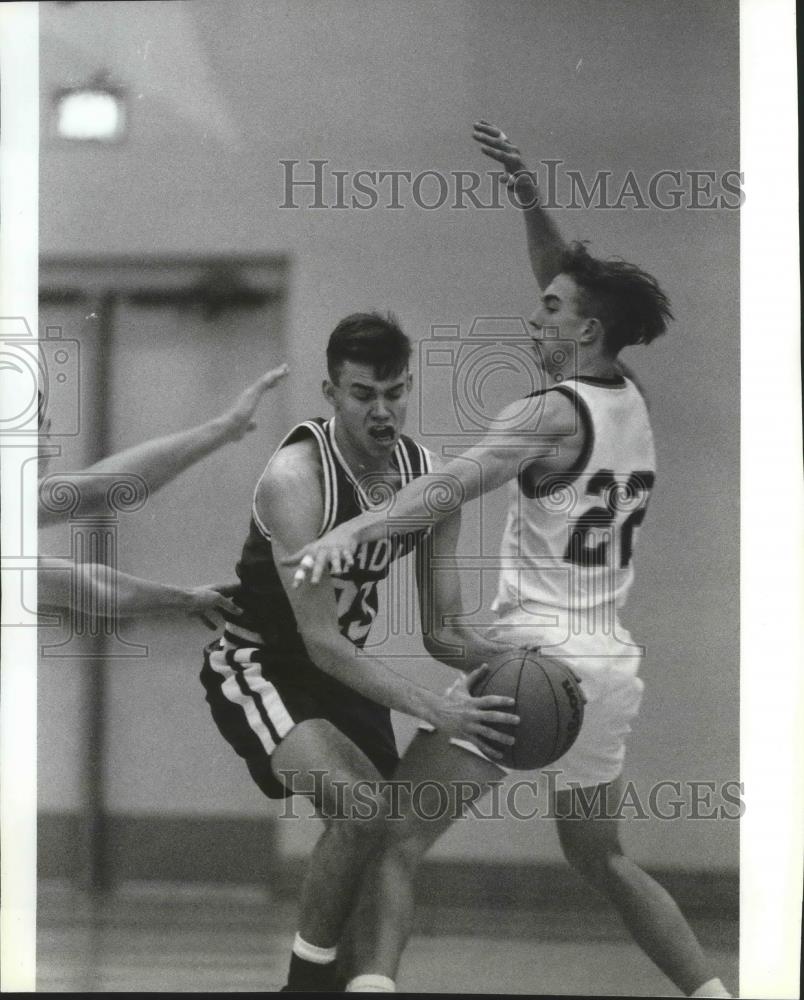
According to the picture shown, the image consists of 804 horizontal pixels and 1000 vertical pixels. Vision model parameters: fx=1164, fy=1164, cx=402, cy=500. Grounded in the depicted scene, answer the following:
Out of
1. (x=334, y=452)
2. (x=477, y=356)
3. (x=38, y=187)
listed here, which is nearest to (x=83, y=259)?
(x=38, y=187)

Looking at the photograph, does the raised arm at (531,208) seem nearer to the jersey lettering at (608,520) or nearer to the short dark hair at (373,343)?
the short dark hair at (373,343)

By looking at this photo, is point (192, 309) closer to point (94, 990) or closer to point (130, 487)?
point (130, 487)

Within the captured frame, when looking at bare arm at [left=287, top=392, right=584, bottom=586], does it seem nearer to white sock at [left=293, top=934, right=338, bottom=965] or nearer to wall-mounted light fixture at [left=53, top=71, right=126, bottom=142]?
white sock at [left=293, top=934, right=338, bottom=965]

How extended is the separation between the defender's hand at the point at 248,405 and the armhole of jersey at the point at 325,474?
12 cm

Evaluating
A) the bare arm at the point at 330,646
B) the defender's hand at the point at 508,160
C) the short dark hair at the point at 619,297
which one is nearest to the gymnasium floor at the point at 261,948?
the bare arm at the point at 330,646

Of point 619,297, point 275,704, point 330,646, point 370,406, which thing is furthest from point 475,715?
point 619,297

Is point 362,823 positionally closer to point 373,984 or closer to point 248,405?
point 373,984

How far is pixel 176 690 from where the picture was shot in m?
3.51

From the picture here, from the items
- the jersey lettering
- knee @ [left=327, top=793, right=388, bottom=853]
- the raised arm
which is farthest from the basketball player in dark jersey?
the raised arm

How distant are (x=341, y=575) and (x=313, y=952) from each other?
1.14 metres

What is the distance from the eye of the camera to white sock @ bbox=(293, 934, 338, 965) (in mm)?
3488

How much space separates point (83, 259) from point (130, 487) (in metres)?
0.71

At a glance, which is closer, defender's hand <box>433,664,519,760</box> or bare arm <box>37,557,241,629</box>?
defender's hand <box>433,664,519,760</box>

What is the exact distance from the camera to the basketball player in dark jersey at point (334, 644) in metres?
3.45
